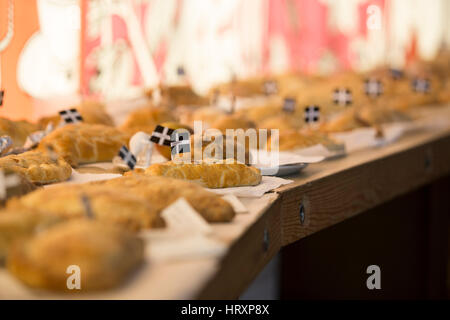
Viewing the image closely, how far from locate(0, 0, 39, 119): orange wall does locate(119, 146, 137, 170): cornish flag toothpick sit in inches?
30.6

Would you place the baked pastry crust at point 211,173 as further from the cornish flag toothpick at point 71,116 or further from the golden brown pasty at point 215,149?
the cornish flag toothpick at point 71,116

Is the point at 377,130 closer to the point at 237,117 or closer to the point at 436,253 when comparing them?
the point at 237,117

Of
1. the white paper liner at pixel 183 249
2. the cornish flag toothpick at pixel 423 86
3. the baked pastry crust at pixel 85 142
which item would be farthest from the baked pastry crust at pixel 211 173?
the cornish flag toothpick at pixel 423 86

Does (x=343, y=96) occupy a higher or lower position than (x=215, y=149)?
higher

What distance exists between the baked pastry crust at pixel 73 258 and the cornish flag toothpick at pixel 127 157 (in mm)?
958

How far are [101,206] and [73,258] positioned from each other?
9.5 inches

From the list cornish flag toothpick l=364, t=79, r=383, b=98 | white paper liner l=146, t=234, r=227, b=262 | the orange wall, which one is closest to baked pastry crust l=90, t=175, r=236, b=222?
white paper liner l=146, t=234, r=227, b=262

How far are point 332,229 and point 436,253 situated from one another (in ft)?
2.96

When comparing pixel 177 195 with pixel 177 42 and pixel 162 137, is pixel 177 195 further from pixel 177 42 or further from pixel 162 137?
pixel 177 42

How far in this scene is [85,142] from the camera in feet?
7.47

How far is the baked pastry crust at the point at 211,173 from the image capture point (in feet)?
5.87

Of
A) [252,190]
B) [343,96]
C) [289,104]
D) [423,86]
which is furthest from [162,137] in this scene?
[423,86]

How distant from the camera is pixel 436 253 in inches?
149
